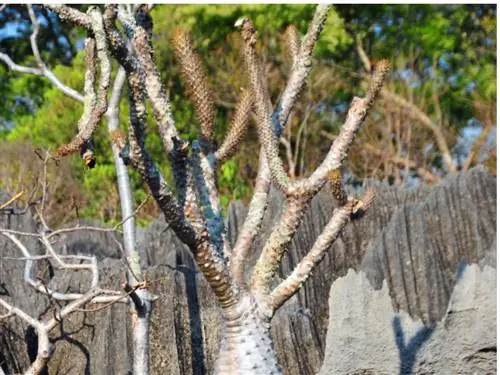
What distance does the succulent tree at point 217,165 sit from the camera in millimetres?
3535

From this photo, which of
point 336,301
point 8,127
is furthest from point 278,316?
point 8,127

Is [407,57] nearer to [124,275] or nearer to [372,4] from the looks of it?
[372,4]

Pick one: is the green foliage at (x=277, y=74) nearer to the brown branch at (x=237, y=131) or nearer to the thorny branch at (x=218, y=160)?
the brown branch at (x=237, y=131)

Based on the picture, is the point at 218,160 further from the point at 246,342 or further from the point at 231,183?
the point at 231,183

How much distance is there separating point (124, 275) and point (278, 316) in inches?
40.8

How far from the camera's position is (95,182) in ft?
50.5

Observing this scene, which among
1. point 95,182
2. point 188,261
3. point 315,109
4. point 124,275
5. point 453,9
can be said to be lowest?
point 124,275

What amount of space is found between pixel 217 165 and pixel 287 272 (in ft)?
13.2

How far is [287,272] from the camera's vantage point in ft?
26.6

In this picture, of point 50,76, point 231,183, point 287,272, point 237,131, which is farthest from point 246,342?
point 231,183

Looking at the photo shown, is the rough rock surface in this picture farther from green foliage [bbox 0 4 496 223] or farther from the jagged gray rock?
green foliage [bbox 0 4 496 223]

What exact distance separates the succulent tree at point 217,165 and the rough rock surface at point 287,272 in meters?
1.14

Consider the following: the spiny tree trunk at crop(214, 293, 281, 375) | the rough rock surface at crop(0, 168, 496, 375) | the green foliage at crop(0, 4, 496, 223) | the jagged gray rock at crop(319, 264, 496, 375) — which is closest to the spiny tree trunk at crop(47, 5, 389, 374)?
the spiny tree trunk at crop(214, 293, 281, 375)

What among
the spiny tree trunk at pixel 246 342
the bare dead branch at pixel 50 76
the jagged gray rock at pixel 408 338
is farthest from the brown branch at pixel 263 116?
the bare dead branch at pixel 50 76
